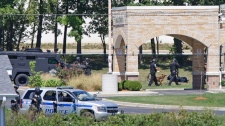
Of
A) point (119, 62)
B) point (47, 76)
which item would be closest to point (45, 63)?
point (47, 76)

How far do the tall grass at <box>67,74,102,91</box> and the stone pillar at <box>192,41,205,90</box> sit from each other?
306 inches

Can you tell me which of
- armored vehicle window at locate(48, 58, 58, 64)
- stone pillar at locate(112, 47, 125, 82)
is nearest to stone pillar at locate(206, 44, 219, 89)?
stone pillar at locate(112, 47, 125, 82)

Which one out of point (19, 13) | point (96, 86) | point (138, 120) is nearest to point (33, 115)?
point (138, 120)

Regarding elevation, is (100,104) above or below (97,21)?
below

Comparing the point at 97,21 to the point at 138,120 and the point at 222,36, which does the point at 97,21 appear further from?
the point at 138,120

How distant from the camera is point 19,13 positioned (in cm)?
6412

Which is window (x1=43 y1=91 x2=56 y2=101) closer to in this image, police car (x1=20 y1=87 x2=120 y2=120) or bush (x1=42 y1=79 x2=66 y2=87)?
police car (x1=20 y1=87 x2=120 y2=120)

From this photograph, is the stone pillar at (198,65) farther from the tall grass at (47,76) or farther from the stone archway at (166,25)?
the tall grass at (47,76)

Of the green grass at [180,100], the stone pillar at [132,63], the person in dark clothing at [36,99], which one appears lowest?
the green grass at [180,100]

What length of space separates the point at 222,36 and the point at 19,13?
2181 centimetres

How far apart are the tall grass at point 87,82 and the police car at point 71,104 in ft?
43.6

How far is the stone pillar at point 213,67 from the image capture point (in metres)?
48.5

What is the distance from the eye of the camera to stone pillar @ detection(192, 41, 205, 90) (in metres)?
49.8

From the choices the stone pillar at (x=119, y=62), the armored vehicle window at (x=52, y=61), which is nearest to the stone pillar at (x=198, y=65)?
the stone pillar at (x=119, y=62)
